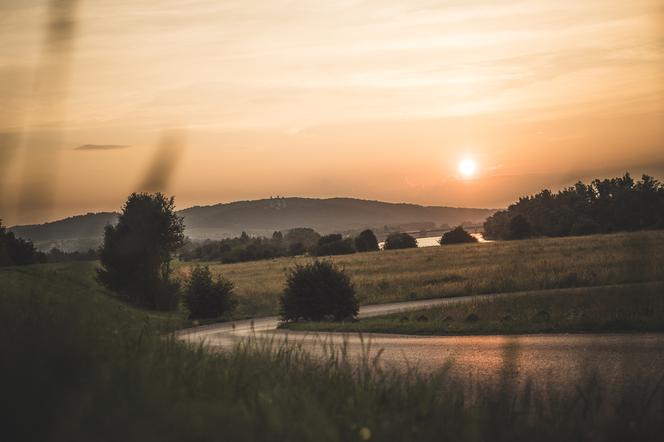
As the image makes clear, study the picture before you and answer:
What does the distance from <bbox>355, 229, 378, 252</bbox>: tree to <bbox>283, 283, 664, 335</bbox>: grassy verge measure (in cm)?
9908

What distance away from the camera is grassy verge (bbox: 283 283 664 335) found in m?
17.2

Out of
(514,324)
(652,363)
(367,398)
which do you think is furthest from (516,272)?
(367,398)

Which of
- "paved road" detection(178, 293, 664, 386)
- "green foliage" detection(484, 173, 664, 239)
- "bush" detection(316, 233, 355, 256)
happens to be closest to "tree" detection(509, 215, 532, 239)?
"green foliage" detection(484, 173, 664, 239)

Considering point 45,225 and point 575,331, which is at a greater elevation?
point 45,225

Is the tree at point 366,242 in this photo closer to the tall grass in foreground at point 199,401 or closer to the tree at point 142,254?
the tree at point 142,254

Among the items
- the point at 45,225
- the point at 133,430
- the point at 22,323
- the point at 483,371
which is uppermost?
the point at 45,225

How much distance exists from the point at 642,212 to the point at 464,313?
11836 centimetres

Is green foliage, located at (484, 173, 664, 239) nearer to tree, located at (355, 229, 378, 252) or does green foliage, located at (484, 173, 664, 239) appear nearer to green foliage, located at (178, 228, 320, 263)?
tree, located at (355, 229, 378, 252)

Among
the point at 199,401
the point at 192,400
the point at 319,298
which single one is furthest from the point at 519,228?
the point at 199,401

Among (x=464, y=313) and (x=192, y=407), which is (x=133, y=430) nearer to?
(x=192, y=407)

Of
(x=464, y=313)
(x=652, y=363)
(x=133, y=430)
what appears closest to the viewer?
(x=133, y=430)

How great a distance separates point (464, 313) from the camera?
81.3 ft

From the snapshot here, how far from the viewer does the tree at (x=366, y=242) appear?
127688mm

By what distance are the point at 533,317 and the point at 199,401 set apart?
15.1 meters
